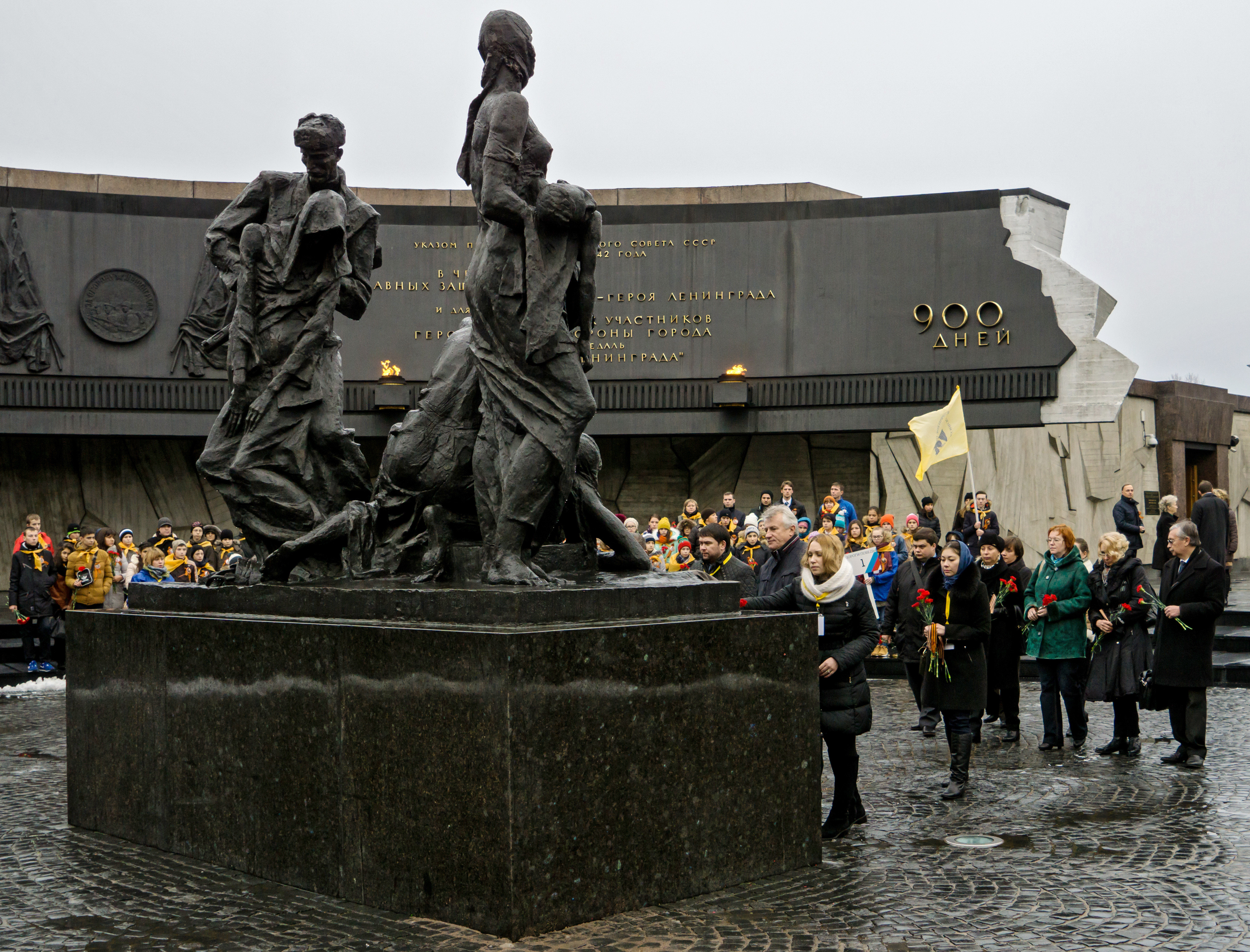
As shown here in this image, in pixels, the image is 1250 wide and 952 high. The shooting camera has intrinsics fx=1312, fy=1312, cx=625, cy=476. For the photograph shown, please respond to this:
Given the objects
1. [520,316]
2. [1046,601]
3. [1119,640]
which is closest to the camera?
[520,316]

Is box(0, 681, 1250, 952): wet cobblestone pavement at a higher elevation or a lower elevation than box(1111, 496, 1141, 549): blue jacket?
lower

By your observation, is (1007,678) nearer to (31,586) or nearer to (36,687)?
(36,687)

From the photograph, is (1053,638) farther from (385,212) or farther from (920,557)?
(385,212)

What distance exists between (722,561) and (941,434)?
8.72m

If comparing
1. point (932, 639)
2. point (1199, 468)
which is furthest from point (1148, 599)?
point (1199, 468)

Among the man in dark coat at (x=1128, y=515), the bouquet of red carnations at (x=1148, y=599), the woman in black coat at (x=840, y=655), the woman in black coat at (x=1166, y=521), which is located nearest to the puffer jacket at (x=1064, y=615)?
the bouquet of red carnations at (x=1148, y=599)

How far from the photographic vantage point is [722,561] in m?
9.88

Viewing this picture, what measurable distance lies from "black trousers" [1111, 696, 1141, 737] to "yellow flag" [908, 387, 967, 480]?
26.0ft

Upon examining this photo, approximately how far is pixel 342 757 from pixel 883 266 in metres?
15.5

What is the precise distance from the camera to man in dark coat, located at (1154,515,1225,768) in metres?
8.83

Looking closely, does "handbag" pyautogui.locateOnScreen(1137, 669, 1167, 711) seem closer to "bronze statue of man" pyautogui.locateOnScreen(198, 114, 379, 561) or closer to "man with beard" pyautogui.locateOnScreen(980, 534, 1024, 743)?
"man with beard" pyautogui.locateOnScreen(980, 534, 1024, 743)

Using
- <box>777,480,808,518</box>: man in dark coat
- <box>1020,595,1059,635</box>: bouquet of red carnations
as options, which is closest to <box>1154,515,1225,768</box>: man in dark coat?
<box>1020,595,1059,635</box>: bouquet of red carnations

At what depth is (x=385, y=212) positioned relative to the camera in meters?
20.3

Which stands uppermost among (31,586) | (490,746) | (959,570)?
(959,570)
